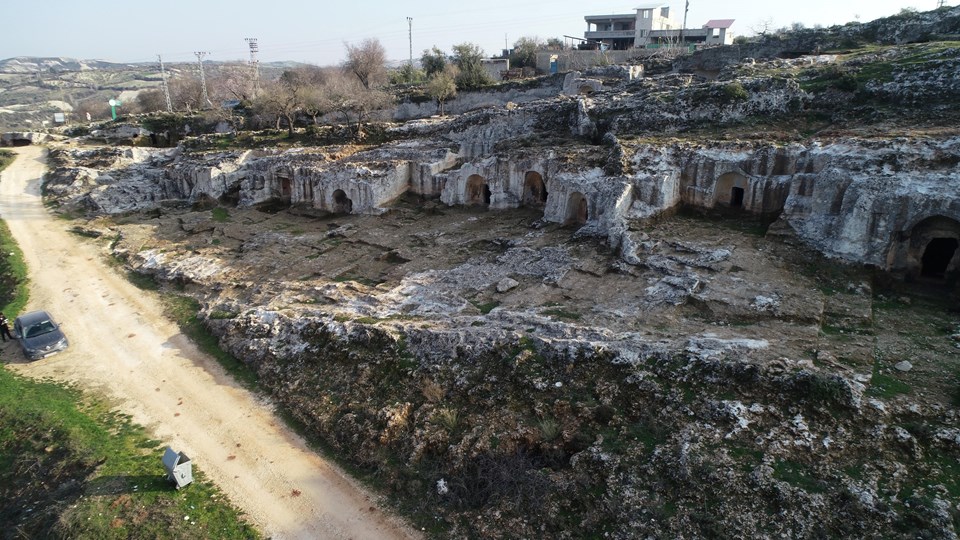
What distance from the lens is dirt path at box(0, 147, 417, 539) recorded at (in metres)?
10.5

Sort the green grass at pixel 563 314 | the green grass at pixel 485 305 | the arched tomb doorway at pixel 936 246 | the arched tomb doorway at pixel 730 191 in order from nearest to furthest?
the green grass at pixel 563 314 → the arched tomb doorway at pixel 936 246 → the green grass at pixel 485 305 → the arched tomb doorway at pixel 730 191

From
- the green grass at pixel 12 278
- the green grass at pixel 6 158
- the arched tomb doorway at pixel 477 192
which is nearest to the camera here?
the green grass at pixel 12 278

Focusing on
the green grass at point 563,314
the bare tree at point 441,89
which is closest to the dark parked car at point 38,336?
the green grass at point 563,314

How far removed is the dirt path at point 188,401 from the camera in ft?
34.3

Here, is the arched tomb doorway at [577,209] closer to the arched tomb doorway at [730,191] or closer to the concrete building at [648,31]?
the arched tomb doorway at [730,191]

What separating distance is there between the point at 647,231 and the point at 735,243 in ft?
9.10

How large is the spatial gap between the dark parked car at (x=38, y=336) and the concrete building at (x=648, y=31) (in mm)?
52335

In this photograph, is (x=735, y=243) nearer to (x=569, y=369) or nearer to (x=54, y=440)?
(x=569, y=369)

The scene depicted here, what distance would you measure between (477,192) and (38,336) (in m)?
17.1

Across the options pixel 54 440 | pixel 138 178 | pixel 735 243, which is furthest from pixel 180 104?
pixel 735 243

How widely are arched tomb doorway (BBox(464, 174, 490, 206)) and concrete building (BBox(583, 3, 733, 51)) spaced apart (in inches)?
1440

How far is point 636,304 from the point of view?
584 inches

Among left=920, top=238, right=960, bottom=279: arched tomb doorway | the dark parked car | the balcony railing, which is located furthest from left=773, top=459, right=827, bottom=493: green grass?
the balcony railing

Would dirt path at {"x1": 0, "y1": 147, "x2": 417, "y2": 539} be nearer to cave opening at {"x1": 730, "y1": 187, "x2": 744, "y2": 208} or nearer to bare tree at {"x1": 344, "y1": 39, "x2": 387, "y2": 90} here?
cave opening at {"x1": 730, "y1": 187, "x2": 744, "y2": 208}
